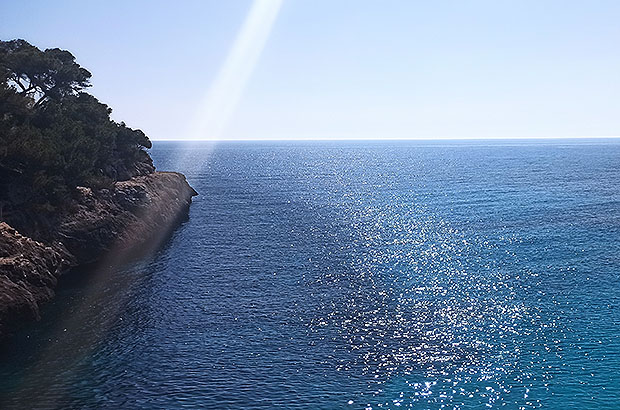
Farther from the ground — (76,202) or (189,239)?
(76,202)

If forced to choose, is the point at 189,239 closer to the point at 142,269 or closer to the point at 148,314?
the point at 142,269

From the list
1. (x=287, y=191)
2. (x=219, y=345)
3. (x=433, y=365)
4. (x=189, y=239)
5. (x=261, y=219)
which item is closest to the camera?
(x=433, y=365)

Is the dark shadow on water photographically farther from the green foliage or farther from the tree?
the tree

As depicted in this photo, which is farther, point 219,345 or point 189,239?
point 189,239

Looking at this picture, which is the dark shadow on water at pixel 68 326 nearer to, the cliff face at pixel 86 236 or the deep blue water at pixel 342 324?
the deep blue water at pixel 342 324

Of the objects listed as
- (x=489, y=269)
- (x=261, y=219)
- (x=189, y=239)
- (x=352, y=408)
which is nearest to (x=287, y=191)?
(x=261, y=219)

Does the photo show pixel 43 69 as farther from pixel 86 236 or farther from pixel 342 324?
pixel 342 324

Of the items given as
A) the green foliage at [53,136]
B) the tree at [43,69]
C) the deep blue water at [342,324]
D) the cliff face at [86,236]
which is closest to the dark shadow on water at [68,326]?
the deep blue water at [342,324]
